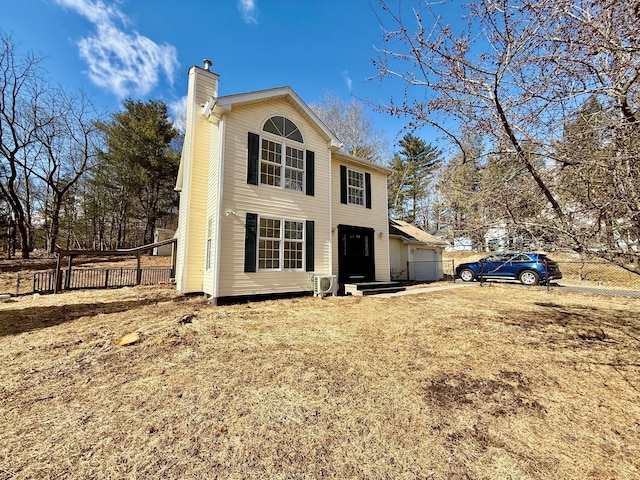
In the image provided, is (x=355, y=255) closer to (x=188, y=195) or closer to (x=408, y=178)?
(x=188, y=195)

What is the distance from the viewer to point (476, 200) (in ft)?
14.4

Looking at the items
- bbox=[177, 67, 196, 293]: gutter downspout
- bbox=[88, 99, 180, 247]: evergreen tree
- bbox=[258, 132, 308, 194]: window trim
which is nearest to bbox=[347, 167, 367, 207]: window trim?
bbox=[258, 132, 308, 194]: window trim

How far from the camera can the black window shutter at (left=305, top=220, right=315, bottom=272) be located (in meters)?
9.07

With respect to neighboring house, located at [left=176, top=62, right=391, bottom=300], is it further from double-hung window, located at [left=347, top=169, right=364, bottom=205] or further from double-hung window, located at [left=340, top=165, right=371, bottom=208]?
double-hung window, located at [left=347, top=169, right=364, bottom=205]

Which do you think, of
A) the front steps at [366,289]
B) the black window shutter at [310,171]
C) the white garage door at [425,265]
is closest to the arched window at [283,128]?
the black window shutter at [310,171]

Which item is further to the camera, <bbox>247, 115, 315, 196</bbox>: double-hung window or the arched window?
the arched window

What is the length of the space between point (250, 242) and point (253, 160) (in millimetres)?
2573

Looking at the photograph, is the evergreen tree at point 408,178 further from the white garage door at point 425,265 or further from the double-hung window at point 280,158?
the double-hung window at point 280,158

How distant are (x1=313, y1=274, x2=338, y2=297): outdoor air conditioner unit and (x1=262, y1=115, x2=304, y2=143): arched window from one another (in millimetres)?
4866

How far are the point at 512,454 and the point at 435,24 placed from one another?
16.4 ft

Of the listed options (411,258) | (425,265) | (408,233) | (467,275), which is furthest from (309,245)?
(467,275)

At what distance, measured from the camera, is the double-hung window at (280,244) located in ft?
27.5

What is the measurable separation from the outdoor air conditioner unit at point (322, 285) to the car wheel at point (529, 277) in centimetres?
1046

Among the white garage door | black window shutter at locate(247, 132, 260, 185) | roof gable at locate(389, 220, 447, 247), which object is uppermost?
black window shutter at locate(247, 132, 260, 185)
